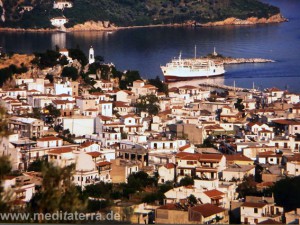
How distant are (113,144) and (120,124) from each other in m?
0.66

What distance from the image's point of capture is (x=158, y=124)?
1028cm

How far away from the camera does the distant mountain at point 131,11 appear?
3462 centimetres

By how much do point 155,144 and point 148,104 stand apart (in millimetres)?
2464

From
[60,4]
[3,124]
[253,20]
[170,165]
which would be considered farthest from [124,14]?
[3,124]

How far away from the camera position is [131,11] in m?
36.8

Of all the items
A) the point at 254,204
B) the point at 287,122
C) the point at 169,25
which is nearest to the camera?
the point at 254,204

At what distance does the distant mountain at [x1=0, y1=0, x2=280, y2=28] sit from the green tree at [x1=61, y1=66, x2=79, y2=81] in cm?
2111

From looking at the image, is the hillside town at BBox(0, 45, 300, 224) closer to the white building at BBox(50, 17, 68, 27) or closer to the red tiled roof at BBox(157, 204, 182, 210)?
the red tiled roof at BBox(157, 204, 182, 210)

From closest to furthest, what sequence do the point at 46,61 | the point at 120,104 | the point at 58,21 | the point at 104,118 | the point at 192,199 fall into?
1. the point at 192,199
2. the point at 104,118
3. the point at 120,104
4. the point at 46,61
5. the point at 58,21

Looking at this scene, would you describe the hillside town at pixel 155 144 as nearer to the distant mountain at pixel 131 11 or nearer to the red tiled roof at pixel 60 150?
the red tiled roof at pixel 60 150

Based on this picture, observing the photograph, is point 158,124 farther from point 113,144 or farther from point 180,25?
point 180,25

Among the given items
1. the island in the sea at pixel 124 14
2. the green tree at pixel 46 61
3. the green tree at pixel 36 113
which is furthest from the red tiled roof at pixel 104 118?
the island in the sea at pixel 124 14

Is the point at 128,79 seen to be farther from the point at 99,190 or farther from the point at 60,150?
the point at 99,190

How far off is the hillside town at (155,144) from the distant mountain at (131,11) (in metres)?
21.2
